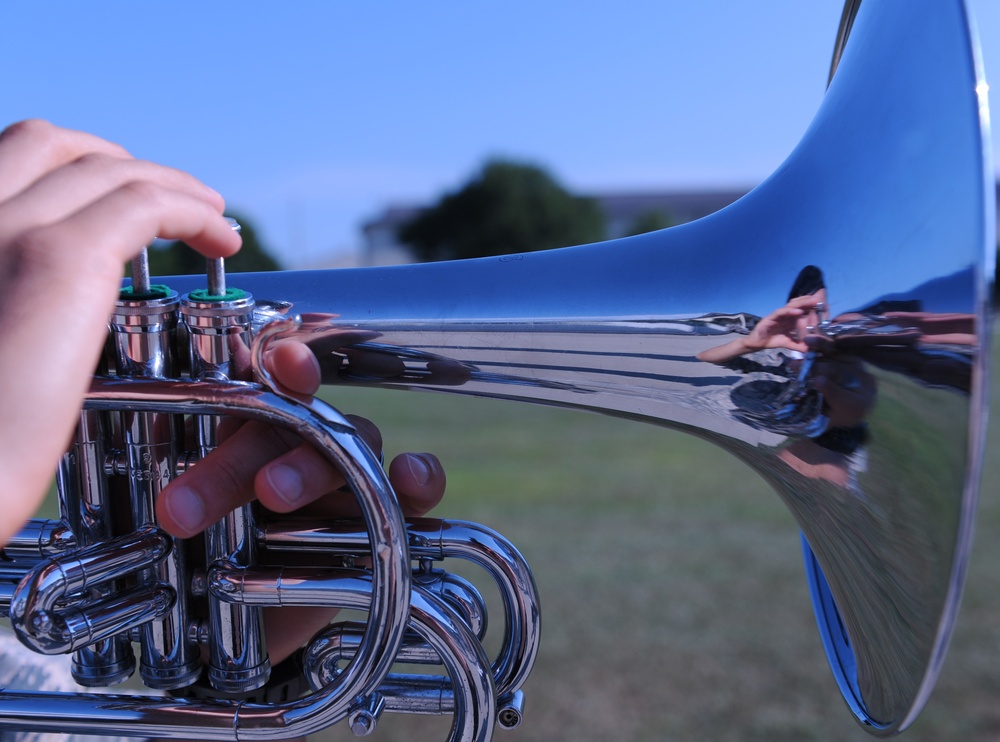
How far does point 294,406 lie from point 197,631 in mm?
265

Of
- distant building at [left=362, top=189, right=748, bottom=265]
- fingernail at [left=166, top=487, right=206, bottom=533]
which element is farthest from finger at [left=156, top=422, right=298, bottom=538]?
distant building at [left=362, top=189, right=748, bottom=265]

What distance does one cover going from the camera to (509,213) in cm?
2422

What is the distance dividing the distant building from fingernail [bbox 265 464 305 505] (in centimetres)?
2799

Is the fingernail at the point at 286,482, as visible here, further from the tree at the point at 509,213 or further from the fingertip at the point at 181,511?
the tree at the point at 509,213

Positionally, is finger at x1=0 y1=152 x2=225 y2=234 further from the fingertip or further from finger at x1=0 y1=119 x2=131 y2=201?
the fingertip

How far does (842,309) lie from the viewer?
0.69m

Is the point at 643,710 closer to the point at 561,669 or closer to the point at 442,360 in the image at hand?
the point at 561,669

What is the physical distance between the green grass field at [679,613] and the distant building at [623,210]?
24.6m

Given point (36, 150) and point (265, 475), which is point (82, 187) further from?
point (265, 475)

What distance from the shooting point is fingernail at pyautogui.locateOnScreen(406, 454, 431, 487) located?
2.75ft

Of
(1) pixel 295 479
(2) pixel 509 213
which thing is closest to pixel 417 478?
(1) pixel 295 479

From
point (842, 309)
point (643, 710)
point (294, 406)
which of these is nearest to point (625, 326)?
point (842, 309)

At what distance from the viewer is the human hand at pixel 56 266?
48cm

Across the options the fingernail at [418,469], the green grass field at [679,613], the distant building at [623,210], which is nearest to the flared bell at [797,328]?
the fingernail at [418,469]
